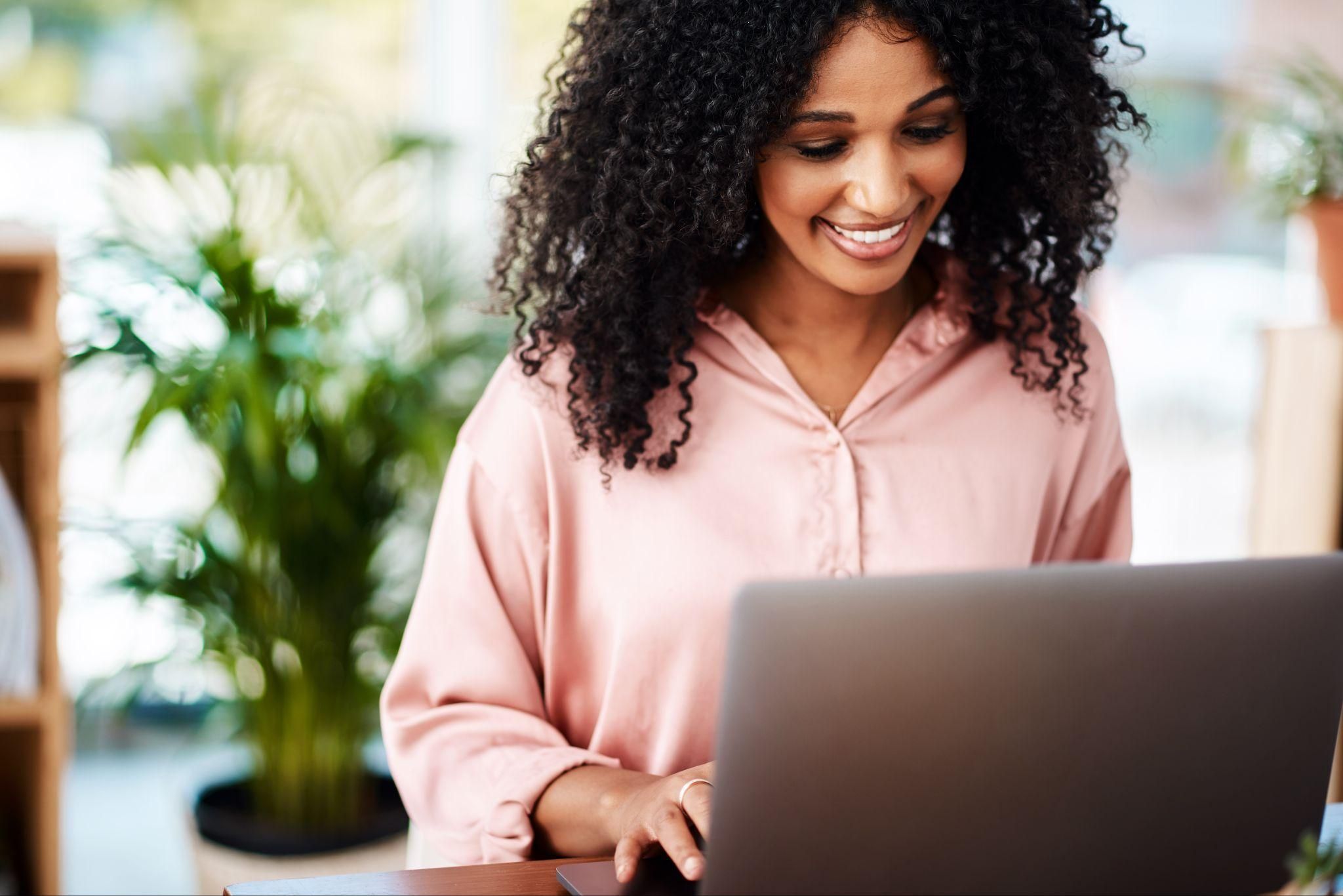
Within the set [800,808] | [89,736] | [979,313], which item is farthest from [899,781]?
[89,736]

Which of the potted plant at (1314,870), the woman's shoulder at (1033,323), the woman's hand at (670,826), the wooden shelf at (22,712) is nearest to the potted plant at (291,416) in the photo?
the wooden shelf at (22,712)

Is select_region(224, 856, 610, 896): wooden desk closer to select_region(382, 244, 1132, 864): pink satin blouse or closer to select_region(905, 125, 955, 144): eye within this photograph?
select_region(382, 244, 1132, 864): pink satin blouse

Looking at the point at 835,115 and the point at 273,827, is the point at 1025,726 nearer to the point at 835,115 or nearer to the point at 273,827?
the point at 835,115

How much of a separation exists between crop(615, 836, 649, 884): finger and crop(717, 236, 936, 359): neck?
57 centimetres

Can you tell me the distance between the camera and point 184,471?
2.89 metres

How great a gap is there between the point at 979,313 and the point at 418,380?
1060 mm

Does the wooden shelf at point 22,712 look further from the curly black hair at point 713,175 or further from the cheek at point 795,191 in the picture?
the cheek at point 795,191

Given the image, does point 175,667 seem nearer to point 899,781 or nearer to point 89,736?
point 89,736

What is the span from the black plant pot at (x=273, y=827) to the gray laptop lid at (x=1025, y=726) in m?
1.55

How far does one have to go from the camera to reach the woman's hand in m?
0.96

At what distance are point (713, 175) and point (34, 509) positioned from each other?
1380mm

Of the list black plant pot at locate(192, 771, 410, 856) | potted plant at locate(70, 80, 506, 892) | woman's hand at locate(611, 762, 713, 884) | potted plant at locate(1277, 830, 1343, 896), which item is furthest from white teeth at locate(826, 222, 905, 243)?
black plant pot at locate(192, 771, 410, 856)

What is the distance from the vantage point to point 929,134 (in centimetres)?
125

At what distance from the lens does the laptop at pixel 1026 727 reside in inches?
30.7
